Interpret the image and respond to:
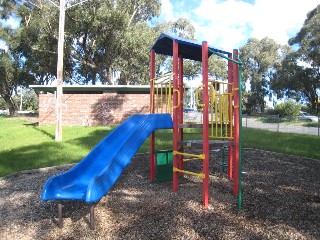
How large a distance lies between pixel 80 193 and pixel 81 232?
537 millimetres

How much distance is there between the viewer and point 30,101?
268 feet

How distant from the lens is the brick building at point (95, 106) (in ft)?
66.7

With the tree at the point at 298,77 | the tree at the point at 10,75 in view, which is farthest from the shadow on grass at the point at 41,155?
the tree at the point at 298,77

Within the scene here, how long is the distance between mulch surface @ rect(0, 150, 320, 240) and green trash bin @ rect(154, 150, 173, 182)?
0.52 feet

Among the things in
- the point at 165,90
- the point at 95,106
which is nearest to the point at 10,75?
the point at 95,106

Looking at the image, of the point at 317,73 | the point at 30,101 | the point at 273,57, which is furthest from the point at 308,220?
the point at 30,101

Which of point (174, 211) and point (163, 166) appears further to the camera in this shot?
point (163, 166)

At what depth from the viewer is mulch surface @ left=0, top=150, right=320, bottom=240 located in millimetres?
3812

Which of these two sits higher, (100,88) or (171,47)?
(100,88)

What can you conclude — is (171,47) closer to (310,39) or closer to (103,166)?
(103,166)

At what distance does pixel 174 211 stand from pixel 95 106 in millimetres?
17114

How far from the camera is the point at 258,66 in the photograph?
2167 inches

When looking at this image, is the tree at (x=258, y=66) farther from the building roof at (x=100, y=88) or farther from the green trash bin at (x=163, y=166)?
the green trash bin at (x=163, y=166)

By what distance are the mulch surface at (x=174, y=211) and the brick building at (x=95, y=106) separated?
14073 mm
